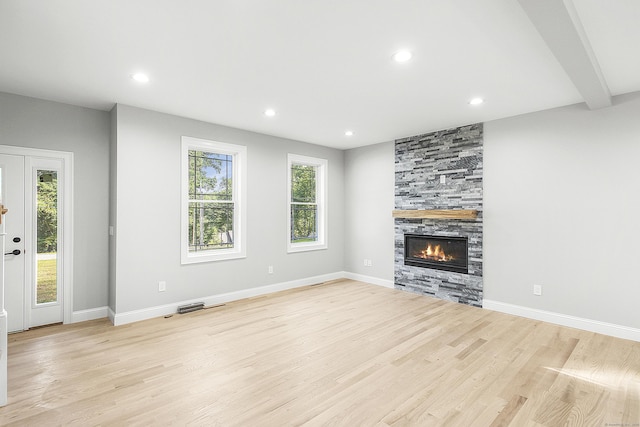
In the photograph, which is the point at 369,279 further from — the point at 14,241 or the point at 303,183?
the point at 14,241

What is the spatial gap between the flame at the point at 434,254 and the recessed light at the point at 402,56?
3.23 meters

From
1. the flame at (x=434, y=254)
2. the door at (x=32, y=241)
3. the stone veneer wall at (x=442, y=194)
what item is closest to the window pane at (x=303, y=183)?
the stone veneer wall at (x=442, y=194)

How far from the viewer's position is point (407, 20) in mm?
2100

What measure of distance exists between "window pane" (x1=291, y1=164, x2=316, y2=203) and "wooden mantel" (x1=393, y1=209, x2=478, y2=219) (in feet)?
5.53

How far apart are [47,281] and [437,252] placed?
5.31 metres

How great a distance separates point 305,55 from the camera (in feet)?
8.48

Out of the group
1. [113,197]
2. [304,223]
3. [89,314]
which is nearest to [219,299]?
[89,314]

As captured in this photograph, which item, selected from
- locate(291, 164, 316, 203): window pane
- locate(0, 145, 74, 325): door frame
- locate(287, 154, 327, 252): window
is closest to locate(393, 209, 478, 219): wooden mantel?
locate(287, 154, 327, 252): window

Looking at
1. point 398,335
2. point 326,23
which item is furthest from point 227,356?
point 326,23

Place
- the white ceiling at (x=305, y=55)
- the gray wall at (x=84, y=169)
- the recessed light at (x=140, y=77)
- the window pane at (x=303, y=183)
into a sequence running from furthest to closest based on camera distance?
the window pane at (x=303, y=183) < the gray wall at (x=84, y=169) < the recessed light at (x=140, y=77) < the white ceiling at (x=305, y=55)

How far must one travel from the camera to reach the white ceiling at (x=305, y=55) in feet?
6.62

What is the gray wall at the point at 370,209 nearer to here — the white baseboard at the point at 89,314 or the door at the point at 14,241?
the white baseboard at the point at 89,314

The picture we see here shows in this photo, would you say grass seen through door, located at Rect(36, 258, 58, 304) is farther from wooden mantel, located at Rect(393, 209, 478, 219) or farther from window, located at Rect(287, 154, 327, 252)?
wooden mantel, located at Rect(393, 209, 478, 219)

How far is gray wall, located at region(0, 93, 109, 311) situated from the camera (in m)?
3.63
